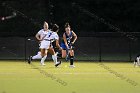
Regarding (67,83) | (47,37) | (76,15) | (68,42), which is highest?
(76,15)

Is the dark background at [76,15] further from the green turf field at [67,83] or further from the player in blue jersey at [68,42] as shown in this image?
the green turf field at [67,83]

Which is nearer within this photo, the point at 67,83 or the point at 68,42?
the point at 67,83

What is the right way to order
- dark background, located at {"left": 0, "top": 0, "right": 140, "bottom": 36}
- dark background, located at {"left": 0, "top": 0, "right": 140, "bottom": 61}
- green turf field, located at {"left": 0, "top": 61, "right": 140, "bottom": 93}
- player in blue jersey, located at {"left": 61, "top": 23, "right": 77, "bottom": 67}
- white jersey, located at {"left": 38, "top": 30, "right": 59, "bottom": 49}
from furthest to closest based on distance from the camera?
dark background, located at {"left": 0, "top": 0, "right": 140, "bottom": 36} < dark background, located at {"left": 0, "top": 0, "right": 140, "bottom": 61} < white jersey, located at {"left": 38, "top": 30, "right": 59, "bottom": 49} < player in blue jersey, located at {"left": 61, "top": 23, "right": 77, "bottom": 67} < green turf field, located at {"left": 0, "top": 61, "right": 140, "bottom": 93}

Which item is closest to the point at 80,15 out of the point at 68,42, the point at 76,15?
the point at 76,15

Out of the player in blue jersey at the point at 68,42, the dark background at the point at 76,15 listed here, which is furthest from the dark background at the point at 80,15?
the player in blue jersey at the point at 68,42

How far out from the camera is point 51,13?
50.8m

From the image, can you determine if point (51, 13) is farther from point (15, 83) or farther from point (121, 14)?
point (15, 83)

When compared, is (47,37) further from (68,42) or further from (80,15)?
(80,15)

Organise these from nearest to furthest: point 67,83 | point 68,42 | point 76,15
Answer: point 67,83
point 68,42
point 76,15

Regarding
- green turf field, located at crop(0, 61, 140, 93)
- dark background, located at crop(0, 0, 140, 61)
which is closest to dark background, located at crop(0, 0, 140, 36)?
dark background, located at crop(0, 0, 140, 61)

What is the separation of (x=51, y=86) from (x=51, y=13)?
34.5m

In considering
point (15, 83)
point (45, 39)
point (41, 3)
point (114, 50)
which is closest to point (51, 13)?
point (41, 3)

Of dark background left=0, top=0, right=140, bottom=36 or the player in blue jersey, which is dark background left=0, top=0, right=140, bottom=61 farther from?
the player in blue jersey

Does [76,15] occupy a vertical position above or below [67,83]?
above
